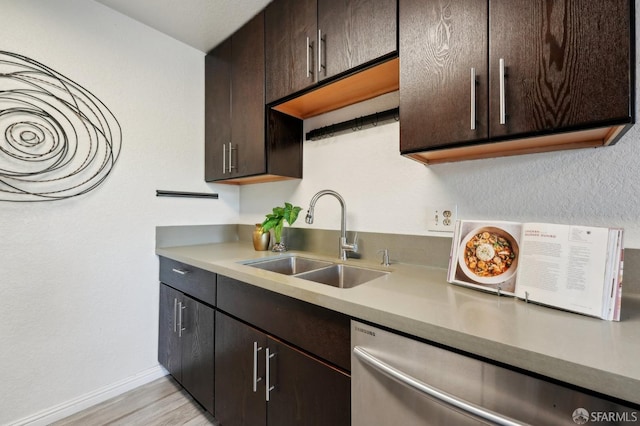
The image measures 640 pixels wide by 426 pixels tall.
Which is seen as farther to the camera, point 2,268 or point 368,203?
point 368,203

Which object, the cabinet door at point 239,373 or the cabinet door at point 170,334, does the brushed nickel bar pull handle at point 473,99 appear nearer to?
the cabinet door at point 239,373

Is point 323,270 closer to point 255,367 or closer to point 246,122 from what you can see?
point 255,367

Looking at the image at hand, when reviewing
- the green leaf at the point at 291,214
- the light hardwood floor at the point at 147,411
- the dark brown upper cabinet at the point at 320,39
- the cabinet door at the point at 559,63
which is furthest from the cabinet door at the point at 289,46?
the light hardwood floor at the point at 147,411

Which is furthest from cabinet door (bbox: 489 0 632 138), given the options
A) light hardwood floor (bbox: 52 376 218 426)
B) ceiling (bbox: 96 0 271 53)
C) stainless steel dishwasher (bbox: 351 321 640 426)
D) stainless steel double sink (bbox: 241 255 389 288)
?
light hardwood floor (bbox: 52 376 218 426)

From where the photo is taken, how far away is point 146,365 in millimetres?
Result: 1786

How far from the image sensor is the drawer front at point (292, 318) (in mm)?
828

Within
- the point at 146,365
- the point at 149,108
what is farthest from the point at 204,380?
the point at 149,108

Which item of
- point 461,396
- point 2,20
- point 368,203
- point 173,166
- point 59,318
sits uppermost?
point 2,20

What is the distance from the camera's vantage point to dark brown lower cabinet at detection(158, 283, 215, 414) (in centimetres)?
138

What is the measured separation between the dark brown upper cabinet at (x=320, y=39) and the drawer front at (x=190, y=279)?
3.40 feet

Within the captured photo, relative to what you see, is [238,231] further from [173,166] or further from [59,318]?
[59,318]

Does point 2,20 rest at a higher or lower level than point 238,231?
higher

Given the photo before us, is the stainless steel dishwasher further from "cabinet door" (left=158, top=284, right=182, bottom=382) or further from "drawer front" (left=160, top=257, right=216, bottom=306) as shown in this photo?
"cabinet door" (left=158, top=284, right=182, bottom=382)

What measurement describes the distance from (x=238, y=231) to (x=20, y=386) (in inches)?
56.8
